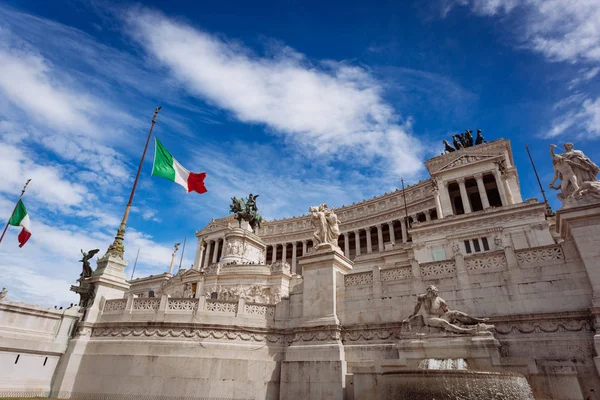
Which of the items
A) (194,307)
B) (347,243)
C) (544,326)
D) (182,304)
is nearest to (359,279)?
(544,326)

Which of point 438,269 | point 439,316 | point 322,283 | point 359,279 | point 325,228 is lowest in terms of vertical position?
point 439,316

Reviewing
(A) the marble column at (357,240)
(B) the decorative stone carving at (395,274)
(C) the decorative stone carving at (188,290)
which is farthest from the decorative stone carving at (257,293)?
(A) the marble column at (357,240)

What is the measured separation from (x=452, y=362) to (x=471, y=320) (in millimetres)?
2021

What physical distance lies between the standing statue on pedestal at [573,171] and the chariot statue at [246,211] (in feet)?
A: 145

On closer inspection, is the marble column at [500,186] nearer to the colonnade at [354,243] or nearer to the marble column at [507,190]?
the marble column at [507,190]

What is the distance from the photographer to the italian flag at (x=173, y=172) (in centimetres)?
2288

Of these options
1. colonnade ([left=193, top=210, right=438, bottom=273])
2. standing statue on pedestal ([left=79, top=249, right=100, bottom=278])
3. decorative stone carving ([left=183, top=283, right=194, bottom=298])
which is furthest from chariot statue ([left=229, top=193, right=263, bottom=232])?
standing statue on pedestal ([left=79, top=249, right=100, bottom=278])

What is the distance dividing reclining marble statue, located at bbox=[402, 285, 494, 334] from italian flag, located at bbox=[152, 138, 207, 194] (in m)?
17.6

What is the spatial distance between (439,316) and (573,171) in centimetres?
843

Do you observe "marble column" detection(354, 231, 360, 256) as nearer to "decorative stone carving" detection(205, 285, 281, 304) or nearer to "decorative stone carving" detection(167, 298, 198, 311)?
"decorative stone carving" detection(205, 285, 281, 304)

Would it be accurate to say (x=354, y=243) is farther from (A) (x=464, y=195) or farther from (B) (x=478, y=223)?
(B) (x=478, y=223)

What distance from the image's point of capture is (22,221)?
25203 mm

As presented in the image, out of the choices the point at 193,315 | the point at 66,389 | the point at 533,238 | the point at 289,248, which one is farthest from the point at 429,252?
the point at 289,248

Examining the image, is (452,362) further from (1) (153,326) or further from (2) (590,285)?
(1) (153,326)
